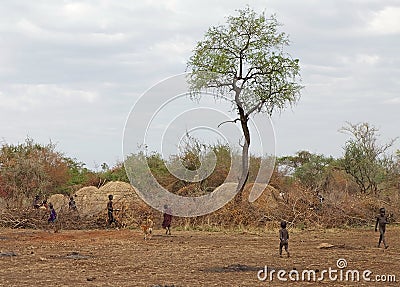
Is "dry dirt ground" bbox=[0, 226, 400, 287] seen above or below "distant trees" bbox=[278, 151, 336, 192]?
below

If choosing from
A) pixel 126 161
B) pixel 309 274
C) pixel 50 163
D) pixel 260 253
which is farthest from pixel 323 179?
pixel 309 274

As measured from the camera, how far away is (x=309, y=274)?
39.6ft

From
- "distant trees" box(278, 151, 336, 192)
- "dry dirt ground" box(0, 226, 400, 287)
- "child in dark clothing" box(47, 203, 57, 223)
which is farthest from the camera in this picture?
"distant trees" box(278, 151, 336, 192)

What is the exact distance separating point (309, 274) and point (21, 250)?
8512 millimetres

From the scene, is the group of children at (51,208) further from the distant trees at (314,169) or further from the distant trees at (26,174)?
the distant trees at (314,169)

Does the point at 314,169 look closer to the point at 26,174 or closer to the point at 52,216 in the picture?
the point at 26,174

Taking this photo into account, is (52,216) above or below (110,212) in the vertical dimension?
below

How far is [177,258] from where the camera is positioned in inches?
591

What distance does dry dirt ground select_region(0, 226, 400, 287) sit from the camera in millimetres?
11539

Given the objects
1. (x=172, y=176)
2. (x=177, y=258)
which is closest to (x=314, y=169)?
(x=172, y=176)

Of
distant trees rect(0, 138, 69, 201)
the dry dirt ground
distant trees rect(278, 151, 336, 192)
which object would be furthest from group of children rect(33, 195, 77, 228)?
distant trees rect(278, 151, 336, 192)

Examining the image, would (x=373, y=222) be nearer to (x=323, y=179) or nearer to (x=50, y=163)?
(x=323, y=179)

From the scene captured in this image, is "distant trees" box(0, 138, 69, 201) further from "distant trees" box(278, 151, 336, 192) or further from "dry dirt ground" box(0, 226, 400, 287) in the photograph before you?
"distant trees" box(278, 151, 336, 192)

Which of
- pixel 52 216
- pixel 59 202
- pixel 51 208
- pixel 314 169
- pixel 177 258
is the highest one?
pixel 314 169
